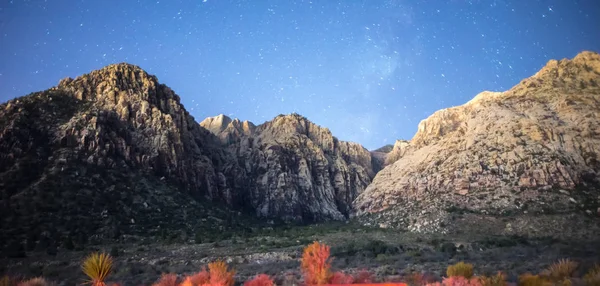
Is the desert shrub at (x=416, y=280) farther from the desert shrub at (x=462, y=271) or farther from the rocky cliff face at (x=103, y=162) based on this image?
the rocky cliff face at (x=103, y=162)

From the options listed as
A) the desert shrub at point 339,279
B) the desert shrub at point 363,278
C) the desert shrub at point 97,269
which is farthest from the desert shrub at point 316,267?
the desert shrub at point 97,269

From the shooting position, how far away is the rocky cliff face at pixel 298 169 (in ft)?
276

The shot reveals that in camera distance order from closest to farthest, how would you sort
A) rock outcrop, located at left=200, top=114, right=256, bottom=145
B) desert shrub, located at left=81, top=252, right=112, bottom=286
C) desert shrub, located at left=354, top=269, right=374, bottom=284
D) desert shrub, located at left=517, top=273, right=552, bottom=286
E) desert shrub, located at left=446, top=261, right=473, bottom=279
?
desert shrub, located at left=517, top=273, right=552, bottom=286 → desert shrub, located at left=81, top=252, right=112, bottom=286 → desert shrub, located at left=446, top=261, right=473, bottom=279 → desert shrub, located at left=354, top=269, right=374, bottom=284 → rock outcrop, located at left=200, top=114, right=256, bottom=145

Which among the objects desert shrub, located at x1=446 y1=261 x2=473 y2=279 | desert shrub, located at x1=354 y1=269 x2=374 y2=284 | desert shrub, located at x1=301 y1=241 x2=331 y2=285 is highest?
desert shrub, located at x1=301 y1=241 x2=331 y2=285

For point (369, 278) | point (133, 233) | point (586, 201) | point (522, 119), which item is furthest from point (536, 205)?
point (133, 233)

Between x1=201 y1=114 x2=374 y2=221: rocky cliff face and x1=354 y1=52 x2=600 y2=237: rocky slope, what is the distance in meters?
13.5

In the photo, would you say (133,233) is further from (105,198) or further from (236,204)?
(236,204)

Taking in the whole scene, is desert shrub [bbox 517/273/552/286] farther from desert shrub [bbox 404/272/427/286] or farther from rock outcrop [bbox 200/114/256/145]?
rock outcrop [bbox 200/114/256/145]

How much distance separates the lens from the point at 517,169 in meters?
56.5

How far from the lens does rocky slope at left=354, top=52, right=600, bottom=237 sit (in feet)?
158

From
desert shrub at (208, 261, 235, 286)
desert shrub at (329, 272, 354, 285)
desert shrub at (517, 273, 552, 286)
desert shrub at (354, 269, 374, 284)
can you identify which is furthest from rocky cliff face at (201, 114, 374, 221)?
desert shrub at (517, 273, 552, 286)

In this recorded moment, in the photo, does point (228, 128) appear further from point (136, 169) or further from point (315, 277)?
point (315, 277)

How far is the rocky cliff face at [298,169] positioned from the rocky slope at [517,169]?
44.4 ft

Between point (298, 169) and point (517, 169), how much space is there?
163ft
